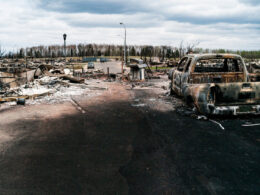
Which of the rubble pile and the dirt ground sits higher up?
the rubble pile

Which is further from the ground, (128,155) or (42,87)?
(42,87)

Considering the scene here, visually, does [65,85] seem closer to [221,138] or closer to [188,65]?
[188,65]

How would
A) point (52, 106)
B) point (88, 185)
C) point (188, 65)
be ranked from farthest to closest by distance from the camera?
point (52, 106)
point (188, 65)
point (88, 185)

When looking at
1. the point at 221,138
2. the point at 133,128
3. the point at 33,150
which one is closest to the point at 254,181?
the point at 221,138

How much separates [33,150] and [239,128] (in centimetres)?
491

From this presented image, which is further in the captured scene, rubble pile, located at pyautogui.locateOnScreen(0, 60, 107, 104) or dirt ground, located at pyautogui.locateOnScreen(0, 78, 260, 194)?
rubble pile, located at pyautogui.locateOnScreen(0, 60, 107, 104)

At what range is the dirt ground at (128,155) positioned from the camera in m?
3.15

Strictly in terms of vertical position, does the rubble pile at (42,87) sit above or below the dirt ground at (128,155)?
above

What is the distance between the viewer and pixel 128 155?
13.7 feet

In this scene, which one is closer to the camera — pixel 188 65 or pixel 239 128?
pixel 239 128

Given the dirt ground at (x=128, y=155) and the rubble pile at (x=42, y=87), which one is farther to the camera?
the rubble pile at (x=42, y=87)

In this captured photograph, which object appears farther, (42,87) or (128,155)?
(42,87)

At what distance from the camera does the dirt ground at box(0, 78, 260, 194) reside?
3.15m

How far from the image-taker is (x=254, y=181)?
320 centimetres
